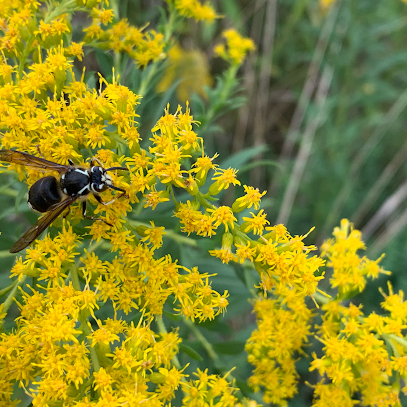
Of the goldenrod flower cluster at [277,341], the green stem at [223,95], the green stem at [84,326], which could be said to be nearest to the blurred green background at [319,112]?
the green stem at [223,95]

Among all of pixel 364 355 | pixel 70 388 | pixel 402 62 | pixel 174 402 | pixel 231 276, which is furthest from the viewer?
pixel 402 62

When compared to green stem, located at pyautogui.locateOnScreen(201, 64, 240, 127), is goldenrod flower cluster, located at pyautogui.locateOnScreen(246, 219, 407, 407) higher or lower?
lower

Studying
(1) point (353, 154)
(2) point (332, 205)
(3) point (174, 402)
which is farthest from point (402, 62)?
(3) point (174, 402)

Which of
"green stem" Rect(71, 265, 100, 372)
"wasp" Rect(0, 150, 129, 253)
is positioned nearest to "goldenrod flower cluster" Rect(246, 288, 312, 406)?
"green stem" Rect(71, 265, 100, 372)

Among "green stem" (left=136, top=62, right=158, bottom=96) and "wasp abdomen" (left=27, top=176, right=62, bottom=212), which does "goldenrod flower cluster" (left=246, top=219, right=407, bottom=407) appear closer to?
"wasp abdomen" (left=27, top=176, right=62, bottom=212)

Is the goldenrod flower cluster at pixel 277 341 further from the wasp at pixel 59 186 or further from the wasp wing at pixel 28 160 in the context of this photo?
the wasp wing at pixel 28 160

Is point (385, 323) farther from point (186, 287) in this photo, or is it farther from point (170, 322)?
point (170, 322)

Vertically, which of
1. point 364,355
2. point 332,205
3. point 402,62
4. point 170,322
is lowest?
point 170,322
